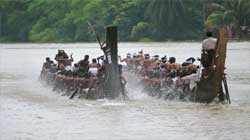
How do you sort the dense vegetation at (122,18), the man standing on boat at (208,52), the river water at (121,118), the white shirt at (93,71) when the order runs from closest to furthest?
the river water at (121,118) < the man standing on boat at (208,52) < the white shirt at (93,71) < the dense vegetation at (122,18)

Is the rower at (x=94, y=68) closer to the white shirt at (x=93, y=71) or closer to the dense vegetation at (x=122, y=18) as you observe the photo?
the white shirt at (x=93, y=71)

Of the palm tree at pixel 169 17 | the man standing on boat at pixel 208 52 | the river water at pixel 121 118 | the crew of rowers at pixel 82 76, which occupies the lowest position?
the river water at pixel 121 118

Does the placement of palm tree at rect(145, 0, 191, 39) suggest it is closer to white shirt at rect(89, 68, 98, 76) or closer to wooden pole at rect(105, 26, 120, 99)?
white shirt at rect(89, 68, 98, 76)

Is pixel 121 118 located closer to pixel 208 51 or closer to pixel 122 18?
pixel 208 51

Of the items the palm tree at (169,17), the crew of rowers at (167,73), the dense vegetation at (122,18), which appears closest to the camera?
the crew of rowers at (167,73)

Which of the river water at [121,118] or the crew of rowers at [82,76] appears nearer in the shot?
the river water at [121,118]

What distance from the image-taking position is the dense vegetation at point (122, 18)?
68.8 meters

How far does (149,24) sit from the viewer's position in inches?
3046

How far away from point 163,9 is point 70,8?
65.7ft

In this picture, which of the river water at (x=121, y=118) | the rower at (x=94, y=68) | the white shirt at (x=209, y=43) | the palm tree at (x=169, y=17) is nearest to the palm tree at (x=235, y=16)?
the palm tree at (x=169, y=17)

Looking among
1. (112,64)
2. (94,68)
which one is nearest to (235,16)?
(94,68)

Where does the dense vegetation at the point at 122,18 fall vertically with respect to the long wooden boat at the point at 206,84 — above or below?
above

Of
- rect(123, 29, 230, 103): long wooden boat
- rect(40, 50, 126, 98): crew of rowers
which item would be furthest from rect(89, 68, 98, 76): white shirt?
rect(123, 29, 230, 103): long wooden boat

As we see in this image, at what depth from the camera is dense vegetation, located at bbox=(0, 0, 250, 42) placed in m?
68.8
